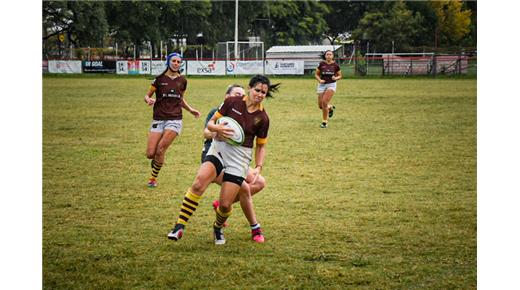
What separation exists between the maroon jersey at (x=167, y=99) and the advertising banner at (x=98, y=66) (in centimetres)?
4094

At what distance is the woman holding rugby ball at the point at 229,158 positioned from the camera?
7309mm

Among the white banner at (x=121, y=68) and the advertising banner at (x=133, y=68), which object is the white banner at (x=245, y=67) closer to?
the advertising banner at (x=133, y=68)

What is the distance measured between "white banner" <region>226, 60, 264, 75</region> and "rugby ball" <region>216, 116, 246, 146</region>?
40.6 m

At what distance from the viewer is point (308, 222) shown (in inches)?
328

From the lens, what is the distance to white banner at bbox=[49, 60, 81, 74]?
50.8m

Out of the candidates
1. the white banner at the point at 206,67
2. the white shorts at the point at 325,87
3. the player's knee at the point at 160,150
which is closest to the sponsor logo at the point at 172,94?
the player's knee at the point at 160,150

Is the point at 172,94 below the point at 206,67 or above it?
below

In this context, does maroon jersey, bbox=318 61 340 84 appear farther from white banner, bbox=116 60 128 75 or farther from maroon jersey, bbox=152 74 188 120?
white banner, bbox=116 60 128 75

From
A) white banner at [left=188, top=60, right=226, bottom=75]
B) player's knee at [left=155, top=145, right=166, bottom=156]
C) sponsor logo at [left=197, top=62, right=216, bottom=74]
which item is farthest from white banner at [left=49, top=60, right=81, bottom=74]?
player's knee at [left=155, top=145, right=166, bottom=156]

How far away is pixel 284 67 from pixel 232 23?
84.9 feet

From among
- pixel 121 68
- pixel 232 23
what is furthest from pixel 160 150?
pixel 232 23

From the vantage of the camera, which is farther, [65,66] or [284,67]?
[65,66]

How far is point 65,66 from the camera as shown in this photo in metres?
51.1

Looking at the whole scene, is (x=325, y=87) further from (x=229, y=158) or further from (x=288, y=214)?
(x=229, y=158)
